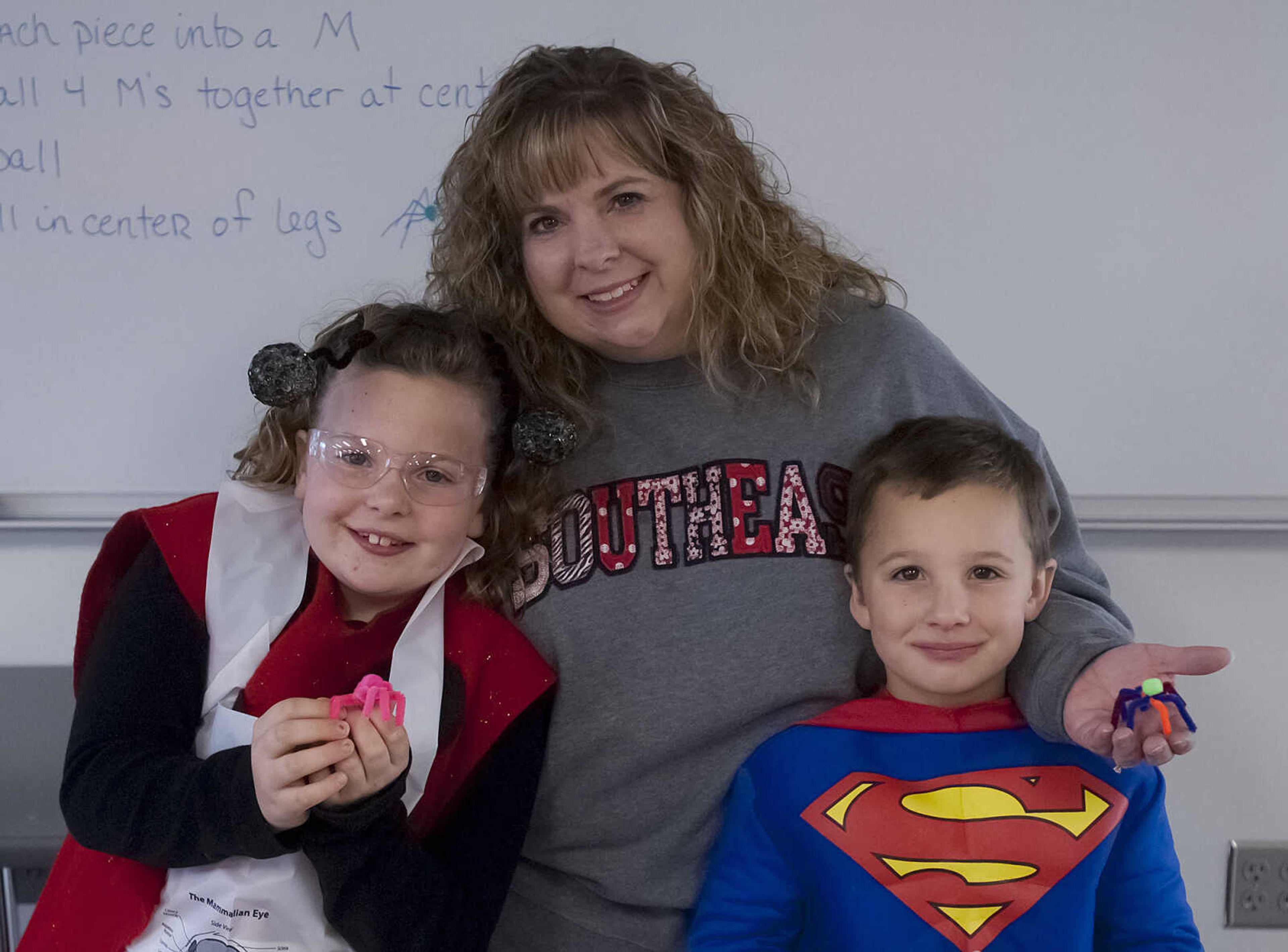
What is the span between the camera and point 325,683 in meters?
1.36

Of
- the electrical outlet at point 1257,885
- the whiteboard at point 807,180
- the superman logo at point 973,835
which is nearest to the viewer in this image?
the superman logo at point 973,835

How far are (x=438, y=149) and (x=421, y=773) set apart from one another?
1.08 meters

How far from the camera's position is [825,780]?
1.32 m

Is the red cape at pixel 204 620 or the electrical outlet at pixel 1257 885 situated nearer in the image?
the red cape at pixel 204 620

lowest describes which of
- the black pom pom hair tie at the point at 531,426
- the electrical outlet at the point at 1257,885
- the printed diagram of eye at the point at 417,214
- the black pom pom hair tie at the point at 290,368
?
the electrical outlet at the point at 1257,885

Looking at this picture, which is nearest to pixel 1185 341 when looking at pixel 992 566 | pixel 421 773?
pixel 992 566

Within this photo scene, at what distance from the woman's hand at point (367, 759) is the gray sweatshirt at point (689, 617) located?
304mm

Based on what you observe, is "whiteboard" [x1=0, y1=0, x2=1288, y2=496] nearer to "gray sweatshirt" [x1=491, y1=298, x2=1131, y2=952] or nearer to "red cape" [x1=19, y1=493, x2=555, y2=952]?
"gray sweatshirt" [x1=491, y1=298, x2=1131, y2=952]

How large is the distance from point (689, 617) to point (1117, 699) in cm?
50

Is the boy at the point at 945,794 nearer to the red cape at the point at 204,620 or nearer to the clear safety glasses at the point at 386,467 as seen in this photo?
the red cape at the point at 204,620

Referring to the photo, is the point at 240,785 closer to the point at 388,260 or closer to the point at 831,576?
the point at 831,576

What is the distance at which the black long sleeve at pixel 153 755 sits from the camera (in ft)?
3.91

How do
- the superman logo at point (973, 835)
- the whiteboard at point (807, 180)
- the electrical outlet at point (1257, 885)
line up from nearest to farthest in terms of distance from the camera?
1. the superman logo at point (973, 835)
2. the whiteboard at point (807, 180)
3. the electrical outlet at point (1257, 885)

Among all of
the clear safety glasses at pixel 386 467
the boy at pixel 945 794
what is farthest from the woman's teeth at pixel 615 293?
the boy at pixel 945 794
